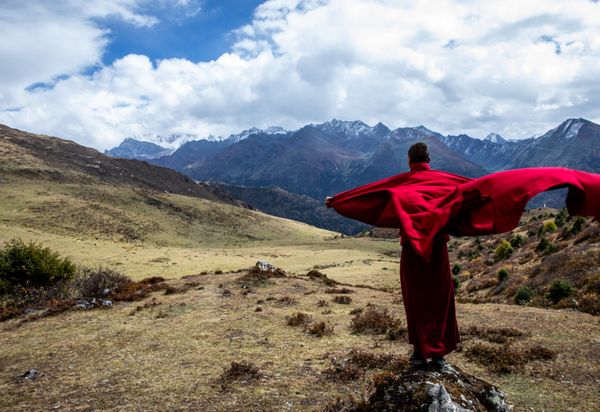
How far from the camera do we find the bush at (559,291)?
17.8 meters

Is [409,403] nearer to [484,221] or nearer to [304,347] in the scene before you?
[484,221]

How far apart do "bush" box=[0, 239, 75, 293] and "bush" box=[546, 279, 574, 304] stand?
2601 cm

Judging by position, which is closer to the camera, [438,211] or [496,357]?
[438,211]

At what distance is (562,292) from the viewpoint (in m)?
17.9

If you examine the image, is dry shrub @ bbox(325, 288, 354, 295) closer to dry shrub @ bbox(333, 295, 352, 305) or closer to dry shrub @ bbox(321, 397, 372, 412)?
dry shrub @ bbox(333, 295, 352, 305)

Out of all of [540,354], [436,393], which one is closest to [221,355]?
[436,393]

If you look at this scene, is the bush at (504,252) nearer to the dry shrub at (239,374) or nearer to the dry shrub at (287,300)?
the dry shrub at (287,300)

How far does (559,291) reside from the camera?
59.2 ft

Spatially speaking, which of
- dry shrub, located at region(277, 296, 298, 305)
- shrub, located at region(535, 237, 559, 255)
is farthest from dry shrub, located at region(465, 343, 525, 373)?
shrub, located at region(535, 237, 559, 255)

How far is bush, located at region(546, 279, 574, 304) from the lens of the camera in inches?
702

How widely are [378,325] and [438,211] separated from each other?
1047cm

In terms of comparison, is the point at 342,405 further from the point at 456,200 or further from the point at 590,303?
the point at 590,303

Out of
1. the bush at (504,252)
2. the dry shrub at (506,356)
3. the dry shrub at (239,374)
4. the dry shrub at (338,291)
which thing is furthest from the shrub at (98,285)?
the bush at (504,252)

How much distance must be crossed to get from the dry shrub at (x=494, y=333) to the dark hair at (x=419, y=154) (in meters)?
8.42
